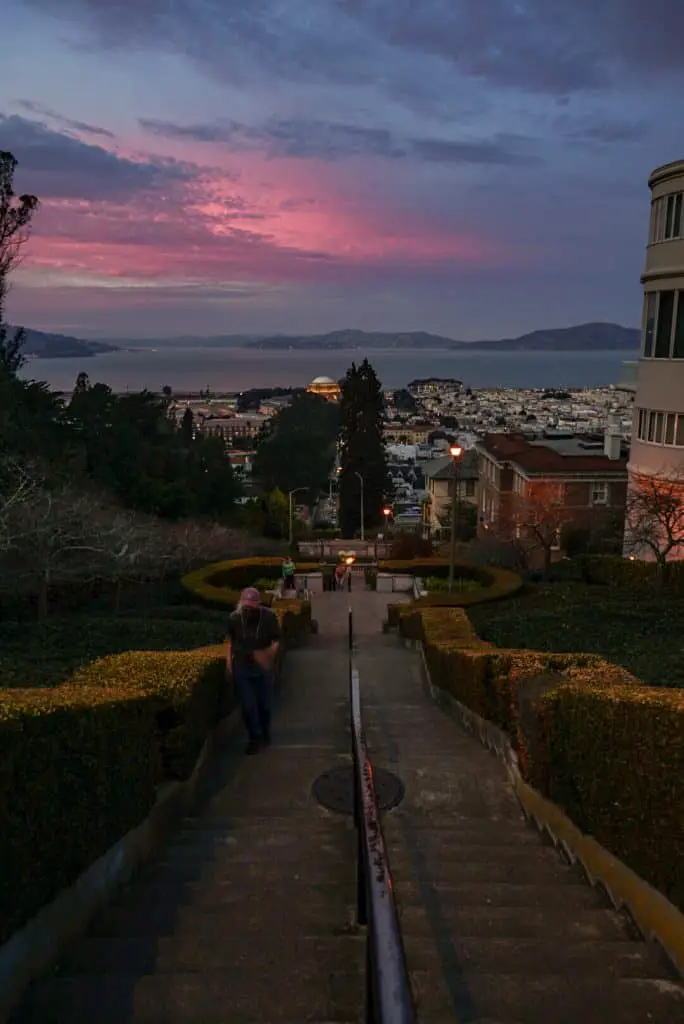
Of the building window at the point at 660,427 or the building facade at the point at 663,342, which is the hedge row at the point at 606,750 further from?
the building window at the point at 660,427

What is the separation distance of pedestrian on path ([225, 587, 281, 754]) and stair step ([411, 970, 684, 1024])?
4.03 metres

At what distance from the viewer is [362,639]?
1702cm

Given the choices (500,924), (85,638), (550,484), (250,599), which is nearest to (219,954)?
(500,924)

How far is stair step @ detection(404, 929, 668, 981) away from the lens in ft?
11.8

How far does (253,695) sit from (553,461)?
3163 centimetres

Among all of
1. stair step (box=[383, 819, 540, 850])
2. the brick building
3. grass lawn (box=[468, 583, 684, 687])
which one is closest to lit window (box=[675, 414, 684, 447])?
the brick building

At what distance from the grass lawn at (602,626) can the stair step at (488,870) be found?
321 centimetres

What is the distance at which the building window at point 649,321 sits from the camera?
23250 millimetres

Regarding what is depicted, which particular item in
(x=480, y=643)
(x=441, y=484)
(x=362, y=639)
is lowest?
(x=362, y=639)

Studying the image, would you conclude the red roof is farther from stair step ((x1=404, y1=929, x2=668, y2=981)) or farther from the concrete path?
stair step ((x1=404, y1=929, x2=668, y2=981))

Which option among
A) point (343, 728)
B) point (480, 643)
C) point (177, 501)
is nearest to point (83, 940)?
point (343, 728)

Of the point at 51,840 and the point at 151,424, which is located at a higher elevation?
the point at 151,424

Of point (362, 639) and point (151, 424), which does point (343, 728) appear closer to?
point (362, 639)

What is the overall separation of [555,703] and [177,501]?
27907 mm
